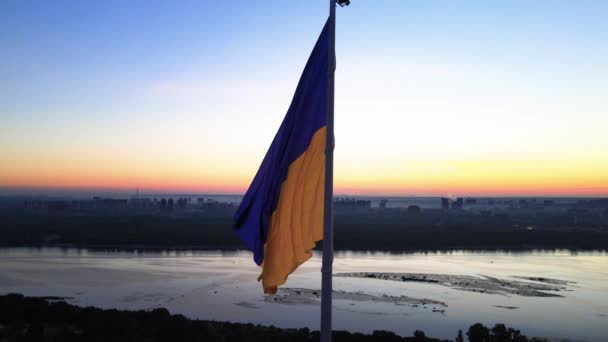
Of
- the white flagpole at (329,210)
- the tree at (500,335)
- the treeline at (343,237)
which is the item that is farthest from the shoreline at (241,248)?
the white flagpole at (329,210)

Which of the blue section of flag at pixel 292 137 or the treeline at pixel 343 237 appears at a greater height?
the blue section of flag at pixel 292 137

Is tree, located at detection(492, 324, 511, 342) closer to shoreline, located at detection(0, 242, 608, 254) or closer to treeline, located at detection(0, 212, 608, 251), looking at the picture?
shoreline, located at detection(0, 242, 608, 254)

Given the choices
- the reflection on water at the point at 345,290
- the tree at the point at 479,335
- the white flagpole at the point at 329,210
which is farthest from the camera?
the reflection on water at the point at 345,290

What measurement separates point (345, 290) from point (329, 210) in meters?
27.2

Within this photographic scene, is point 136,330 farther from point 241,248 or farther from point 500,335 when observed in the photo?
point 241,248

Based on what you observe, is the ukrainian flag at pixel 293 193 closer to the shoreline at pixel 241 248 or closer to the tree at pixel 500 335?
the tree at pixel 500 335

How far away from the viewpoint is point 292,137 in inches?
214

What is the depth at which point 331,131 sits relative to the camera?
5.02m

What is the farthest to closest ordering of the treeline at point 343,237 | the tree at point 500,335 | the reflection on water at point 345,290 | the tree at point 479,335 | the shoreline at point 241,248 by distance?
the treeline at point 343,237
the shoreline at point 241,248
the reflection on water at point 345,290
the tree at point 479,335
the tree at point 500,335

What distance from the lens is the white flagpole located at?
4.91 m

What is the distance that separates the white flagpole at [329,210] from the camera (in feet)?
16.1

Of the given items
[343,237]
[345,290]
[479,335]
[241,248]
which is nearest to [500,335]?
[479,335]

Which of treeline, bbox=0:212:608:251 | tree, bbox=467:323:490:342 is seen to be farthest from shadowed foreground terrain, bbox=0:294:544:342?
treeline, bbox=0:212:608:251

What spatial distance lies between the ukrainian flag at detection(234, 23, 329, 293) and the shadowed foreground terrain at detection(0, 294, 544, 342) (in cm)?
1178
